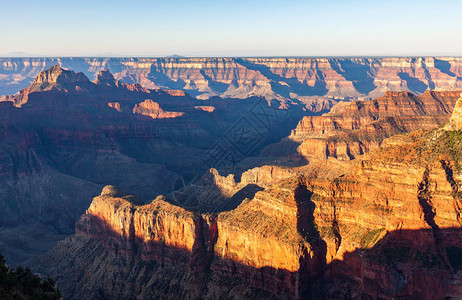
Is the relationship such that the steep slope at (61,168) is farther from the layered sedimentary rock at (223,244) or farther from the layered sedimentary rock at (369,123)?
the layered sedimentary rock at (223,244)

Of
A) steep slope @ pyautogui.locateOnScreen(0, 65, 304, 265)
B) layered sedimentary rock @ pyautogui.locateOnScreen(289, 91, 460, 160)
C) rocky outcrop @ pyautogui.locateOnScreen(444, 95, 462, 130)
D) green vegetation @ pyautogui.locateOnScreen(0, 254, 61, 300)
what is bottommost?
steep slope @ pyautogui.locateOnScreen(0, 65, 304, 265)

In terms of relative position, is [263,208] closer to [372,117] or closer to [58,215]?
[58,215]

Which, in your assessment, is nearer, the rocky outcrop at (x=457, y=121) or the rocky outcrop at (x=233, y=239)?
the rocky outcrop at (x=233, y=239)

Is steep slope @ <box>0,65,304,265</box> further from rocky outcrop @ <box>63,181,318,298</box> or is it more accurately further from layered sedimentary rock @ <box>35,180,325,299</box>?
rocky outcrop @ <box>63,181,318,298</box>

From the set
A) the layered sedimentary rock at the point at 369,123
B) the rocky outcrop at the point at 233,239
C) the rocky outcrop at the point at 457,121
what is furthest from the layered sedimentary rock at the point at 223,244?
the layered sedimentary rock at the point at 369,123

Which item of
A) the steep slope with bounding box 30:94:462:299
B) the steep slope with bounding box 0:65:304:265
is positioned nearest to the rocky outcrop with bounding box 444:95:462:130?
the steep slope with bounding box 30:94:462:299

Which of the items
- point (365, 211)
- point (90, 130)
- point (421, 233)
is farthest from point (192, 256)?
point (90, 130)
